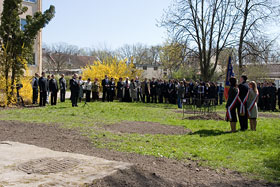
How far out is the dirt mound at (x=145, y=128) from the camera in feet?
34.2

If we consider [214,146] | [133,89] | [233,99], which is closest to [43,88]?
[133,89]

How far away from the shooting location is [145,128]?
433 inches

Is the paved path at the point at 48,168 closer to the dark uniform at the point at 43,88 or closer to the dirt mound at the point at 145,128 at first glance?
the dirt mound at the point at 145,128

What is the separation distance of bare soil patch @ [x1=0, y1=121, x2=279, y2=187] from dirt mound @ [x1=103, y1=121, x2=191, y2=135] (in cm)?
163

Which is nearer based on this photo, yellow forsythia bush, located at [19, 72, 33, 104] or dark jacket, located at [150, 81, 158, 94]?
yellow forsythia bush, located at [19, 72, 33, 104]

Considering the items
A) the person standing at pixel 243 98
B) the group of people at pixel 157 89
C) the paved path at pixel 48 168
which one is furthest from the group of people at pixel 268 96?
the paved path at pixel 48 168

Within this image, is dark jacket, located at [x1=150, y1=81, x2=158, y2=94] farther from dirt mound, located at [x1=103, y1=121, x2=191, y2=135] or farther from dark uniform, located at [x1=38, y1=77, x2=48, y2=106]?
dirt mound, located at [x1=103, y1=121, x2=191, y2=135]

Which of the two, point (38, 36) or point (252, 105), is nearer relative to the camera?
point (252, 105)

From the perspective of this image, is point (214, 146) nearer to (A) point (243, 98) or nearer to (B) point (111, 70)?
(A) point (243, 98)

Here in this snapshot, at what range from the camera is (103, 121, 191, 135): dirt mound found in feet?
34.2

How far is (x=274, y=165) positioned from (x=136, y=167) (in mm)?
3411

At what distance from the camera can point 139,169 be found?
5496 mm

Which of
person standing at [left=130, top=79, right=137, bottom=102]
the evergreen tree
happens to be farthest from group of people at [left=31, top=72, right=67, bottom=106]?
person standing at [left=130, top=79, right=137, bottom=102]

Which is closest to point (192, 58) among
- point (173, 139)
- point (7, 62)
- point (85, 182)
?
point (7, 62)
